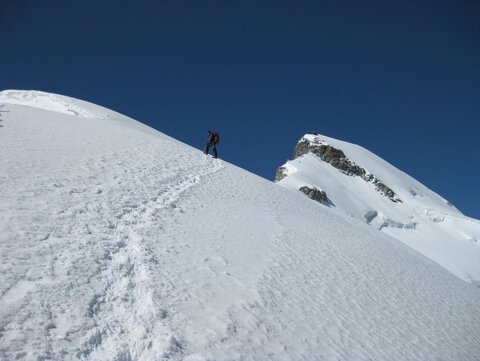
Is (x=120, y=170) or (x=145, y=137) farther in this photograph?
(x=145, y=137)

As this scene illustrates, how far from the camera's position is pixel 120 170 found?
11.8m

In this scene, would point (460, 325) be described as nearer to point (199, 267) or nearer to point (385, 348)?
point (385, 348)

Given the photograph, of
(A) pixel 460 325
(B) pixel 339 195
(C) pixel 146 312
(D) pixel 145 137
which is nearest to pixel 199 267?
(C) pixel 146 312

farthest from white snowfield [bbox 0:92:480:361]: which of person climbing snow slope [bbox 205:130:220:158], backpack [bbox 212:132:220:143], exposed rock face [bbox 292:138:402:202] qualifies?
exposed rock face [bbox 292:138:402:202]

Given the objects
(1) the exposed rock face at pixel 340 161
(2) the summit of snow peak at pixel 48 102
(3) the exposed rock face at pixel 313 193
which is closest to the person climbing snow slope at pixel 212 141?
(2) the summit of snow peak at pixel 48 102

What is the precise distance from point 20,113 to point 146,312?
15632mm

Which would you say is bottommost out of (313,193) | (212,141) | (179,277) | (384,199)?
(179,277)

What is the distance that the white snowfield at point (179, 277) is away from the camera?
15.4 feet

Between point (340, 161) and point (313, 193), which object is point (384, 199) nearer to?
point (340, 161)

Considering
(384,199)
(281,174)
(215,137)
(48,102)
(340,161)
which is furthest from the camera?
(340,161)

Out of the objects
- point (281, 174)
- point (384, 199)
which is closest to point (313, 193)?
point (281, 174)

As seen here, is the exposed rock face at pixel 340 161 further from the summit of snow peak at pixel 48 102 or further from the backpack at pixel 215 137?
the summit of snow peak at pixel 48 102

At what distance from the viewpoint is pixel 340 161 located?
58.1 m

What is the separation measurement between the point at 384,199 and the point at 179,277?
51.4 meters
